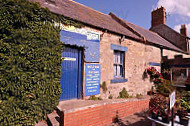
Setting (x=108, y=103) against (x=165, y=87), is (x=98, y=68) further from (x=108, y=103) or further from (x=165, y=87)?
(x=165, y=87)

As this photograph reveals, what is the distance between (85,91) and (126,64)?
318 centimetres

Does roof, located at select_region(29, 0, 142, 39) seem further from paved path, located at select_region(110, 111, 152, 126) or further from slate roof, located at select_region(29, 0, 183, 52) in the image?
paved path, located at select_region(110, 111, 152, 126)

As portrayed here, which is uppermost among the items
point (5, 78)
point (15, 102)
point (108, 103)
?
point (5, 78)

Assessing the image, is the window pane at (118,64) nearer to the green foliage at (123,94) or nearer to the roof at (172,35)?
the green foliage at (123,94)

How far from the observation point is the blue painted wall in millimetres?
4504

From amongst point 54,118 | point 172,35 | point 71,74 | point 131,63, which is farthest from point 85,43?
point 172,35

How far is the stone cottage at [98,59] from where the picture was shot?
4719 mm

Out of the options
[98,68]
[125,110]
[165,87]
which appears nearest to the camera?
[125,110]

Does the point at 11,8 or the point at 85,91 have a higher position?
the point at 11,8

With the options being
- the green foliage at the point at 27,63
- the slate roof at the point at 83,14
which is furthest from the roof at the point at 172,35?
the green foliage at the point at 27,63

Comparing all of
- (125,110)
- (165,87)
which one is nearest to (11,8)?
(125,110)

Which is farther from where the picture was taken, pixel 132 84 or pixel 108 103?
pixel 132 84

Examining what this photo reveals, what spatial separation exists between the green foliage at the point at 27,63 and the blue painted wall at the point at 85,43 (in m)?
0.53

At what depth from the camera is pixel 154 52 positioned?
8930 mm
